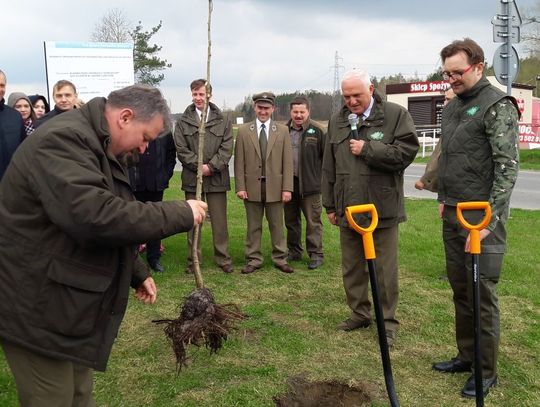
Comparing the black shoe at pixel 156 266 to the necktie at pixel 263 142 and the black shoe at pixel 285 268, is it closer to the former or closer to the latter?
the black shoe at pixel 285 268

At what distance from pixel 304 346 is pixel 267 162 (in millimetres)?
2953

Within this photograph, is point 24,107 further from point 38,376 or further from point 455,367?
point 455,367

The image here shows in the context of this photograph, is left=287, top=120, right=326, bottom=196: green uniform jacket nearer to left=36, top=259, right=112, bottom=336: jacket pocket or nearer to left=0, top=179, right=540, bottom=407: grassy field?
left=0, top=179, right=540, bottom=407: grassy field

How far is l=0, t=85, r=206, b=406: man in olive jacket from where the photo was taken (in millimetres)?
2285

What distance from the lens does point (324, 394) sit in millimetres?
3975

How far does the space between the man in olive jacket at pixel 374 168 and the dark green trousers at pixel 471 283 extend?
74 cm

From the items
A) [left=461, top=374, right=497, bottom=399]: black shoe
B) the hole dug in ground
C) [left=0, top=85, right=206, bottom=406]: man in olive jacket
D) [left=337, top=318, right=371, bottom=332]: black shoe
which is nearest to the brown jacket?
[left=337, top=318, right=371, bottom=332]: black shoe

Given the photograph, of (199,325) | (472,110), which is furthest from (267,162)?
(472,110)

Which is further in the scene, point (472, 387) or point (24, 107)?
point (24, 107)

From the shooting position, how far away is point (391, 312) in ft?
16.3

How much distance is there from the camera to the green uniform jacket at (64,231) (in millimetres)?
2271

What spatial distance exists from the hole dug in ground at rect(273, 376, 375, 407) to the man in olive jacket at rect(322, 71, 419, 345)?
3.11 feet

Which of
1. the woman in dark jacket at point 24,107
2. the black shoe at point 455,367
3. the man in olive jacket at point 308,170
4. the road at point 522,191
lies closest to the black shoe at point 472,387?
the black shoe at point 455,367

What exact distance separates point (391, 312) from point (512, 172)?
183cm
